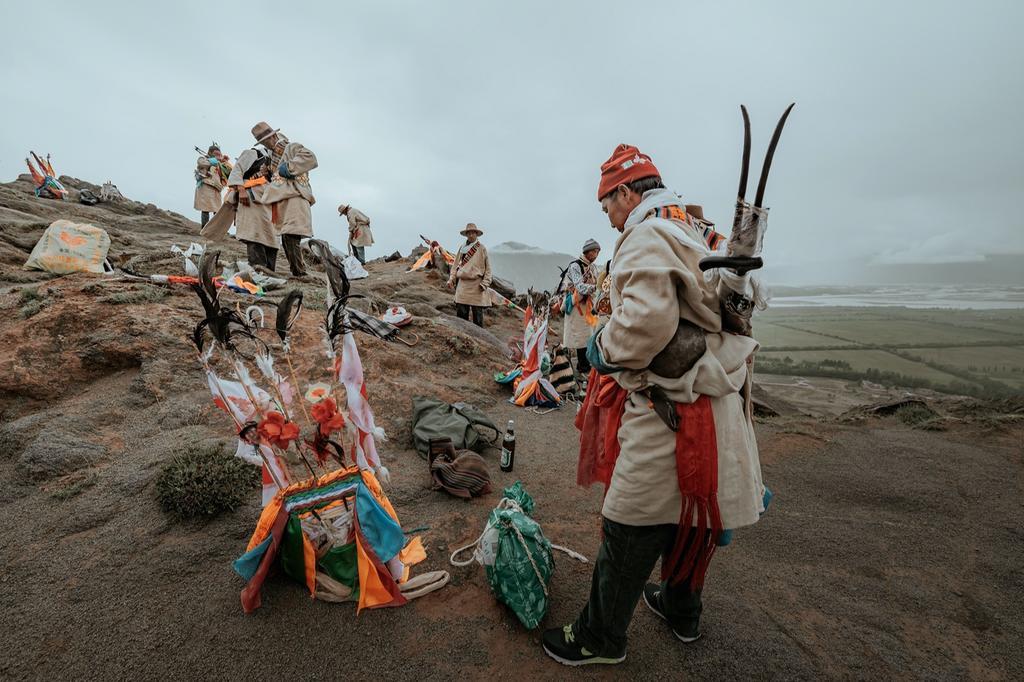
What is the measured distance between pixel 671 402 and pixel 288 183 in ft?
26.9

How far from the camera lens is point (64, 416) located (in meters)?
3.84

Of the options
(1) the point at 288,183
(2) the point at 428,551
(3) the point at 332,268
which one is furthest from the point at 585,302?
(1) the point at 288,183

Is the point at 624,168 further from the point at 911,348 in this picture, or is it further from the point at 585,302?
the point at 911,348

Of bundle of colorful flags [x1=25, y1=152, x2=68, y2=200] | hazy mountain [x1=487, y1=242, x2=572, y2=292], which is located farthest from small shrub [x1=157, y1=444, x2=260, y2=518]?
hazy mountain [x1=487, y1=242, x2=572, y2=292]

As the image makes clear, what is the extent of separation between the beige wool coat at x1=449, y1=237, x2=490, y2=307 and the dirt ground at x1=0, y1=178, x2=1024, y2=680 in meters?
4.18

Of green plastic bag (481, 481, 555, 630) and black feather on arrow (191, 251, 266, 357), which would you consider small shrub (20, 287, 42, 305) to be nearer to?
black feather on arrow (191, 251, 266, 357)

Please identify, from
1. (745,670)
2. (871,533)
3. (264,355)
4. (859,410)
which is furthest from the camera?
(859,410)

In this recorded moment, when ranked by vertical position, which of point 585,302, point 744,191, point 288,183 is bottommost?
point 585,302

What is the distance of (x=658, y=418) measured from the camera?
167 cm

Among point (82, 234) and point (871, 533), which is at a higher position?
point (82, 234)

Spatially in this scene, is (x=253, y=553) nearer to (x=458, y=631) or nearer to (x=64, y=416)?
(x=458, y=631)

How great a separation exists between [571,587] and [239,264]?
8.15 meters

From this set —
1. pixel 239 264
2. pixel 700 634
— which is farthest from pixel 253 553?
pixel 239 264

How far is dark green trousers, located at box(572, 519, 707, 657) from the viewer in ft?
5.91
